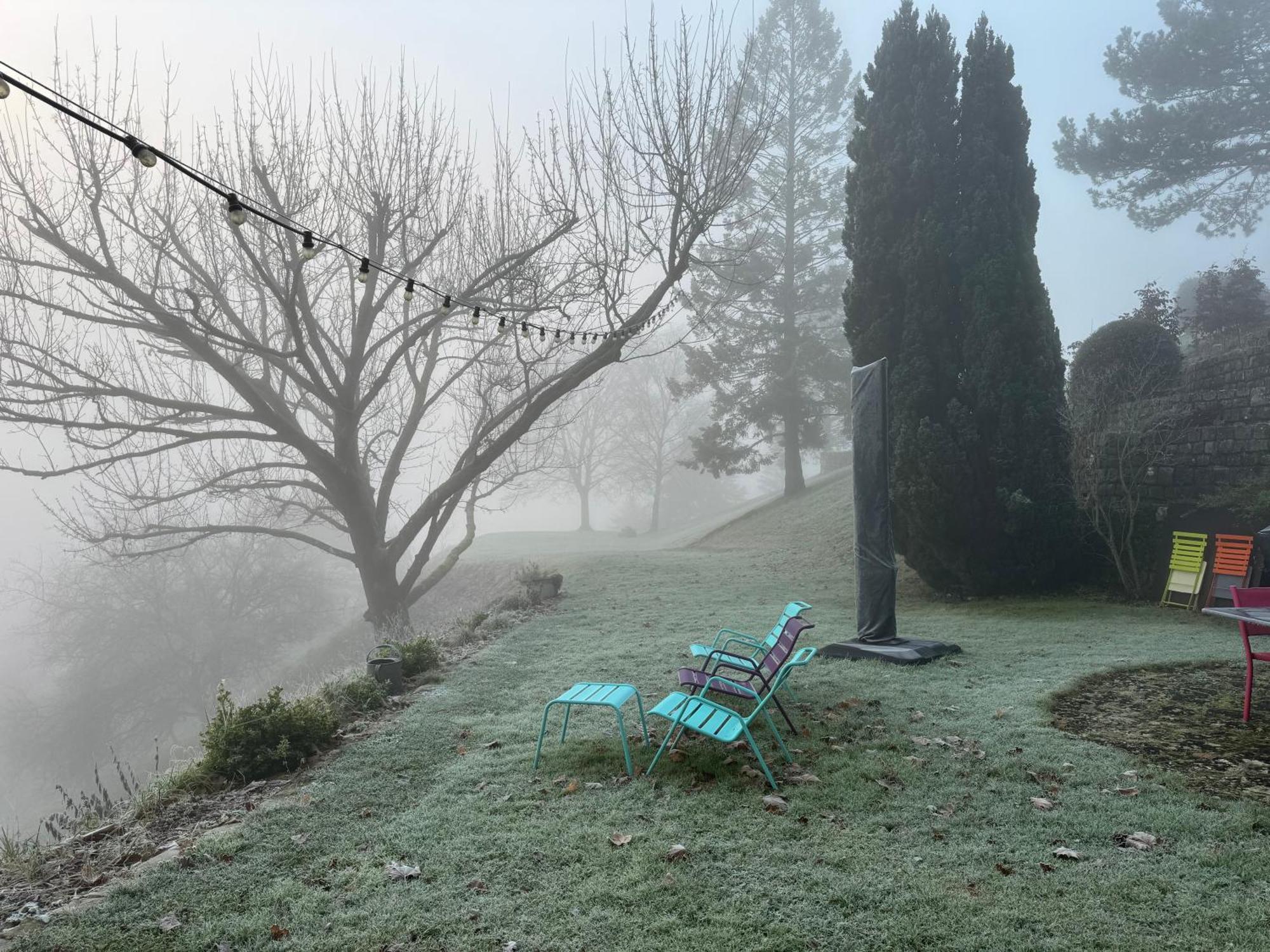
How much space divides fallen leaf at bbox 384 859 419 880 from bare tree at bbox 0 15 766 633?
21.1 feet

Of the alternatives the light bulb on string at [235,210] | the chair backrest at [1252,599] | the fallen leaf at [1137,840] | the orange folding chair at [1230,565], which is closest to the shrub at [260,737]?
the light bulb on string at [235,210]

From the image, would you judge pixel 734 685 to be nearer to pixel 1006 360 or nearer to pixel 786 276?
→ pixel 1006 360

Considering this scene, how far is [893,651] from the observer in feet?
23.3

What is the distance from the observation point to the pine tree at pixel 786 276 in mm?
23875

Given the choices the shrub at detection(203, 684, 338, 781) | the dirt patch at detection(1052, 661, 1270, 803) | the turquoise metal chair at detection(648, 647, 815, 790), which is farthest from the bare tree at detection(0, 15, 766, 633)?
the dirt patch at detection(1052, 661, 1270, 803)

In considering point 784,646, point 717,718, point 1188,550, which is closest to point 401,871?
point 717,718

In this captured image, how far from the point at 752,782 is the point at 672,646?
12.5ft

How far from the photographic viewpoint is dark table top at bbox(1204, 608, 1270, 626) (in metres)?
4.80

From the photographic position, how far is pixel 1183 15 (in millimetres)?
21234

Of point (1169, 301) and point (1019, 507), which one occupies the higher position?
point (1169, 301)

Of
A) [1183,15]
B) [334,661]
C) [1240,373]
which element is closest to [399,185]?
[334,661]

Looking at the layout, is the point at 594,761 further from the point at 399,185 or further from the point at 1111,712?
the point at 399,185

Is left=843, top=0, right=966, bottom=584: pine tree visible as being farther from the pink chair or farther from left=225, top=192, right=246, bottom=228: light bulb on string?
left=225, top=192, right=246, bottom=228: light bulb on string

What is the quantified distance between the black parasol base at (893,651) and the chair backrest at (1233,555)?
486 cm
